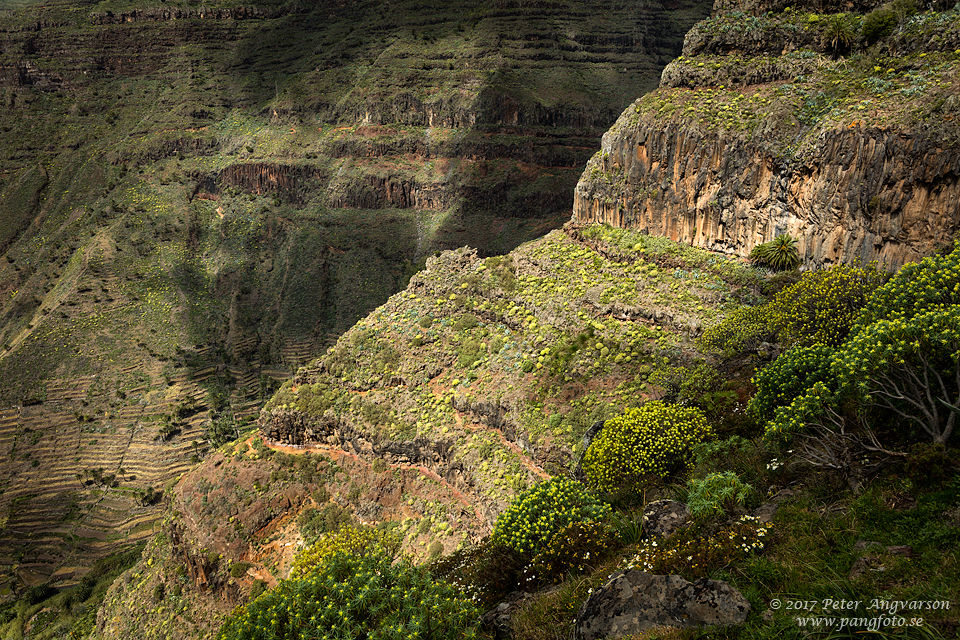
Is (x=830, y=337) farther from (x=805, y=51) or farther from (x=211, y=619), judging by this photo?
(x=211, y=619)

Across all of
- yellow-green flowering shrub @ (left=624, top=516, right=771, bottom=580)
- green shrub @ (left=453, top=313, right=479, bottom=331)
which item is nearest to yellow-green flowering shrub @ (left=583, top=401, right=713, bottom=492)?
yellow-green flowering shrub @ (left=624, top=516, right=771, bottom=580)

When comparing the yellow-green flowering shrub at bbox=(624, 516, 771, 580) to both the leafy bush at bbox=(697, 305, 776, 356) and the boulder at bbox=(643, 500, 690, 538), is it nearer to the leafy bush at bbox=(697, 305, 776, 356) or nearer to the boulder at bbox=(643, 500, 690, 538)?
the boulder at bbox=(643, 500, 690, 538)

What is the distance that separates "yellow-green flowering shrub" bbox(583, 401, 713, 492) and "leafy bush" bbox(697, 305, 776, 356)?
28.6 ft

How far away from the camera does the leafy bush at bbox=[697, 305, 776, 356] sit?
35.5 meters

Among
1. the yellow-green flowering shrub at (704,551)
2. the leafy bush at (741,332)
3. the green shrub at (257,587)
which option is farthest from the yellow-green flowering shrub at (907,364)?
the green shrub at (257,587)

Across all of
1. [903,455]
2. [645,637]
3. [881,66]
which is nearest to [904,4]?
[881,66]

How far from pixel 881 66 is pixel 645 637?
133ft

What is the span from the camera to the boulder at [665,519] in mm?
19513

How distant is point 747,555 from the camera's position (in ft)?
53.2

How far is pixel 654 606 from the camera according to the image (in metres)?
14.2

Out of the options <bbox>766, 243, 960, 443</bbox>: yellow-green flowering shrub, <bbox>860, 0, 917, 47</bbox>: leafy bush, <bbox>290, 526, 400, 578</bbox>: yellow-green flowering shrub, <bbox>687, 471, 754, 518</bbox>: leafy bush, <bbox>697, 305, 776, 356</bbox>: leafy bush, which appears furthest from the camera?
<bbox>860, 0, 917, 47</bbox>: leafy bush

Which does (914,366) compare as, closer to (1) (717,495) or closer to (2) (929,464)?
(2) (929,464)

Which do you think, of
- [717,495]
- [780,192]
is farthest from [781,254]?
[717,495]

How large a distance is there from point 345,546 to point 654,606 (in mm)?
26271
